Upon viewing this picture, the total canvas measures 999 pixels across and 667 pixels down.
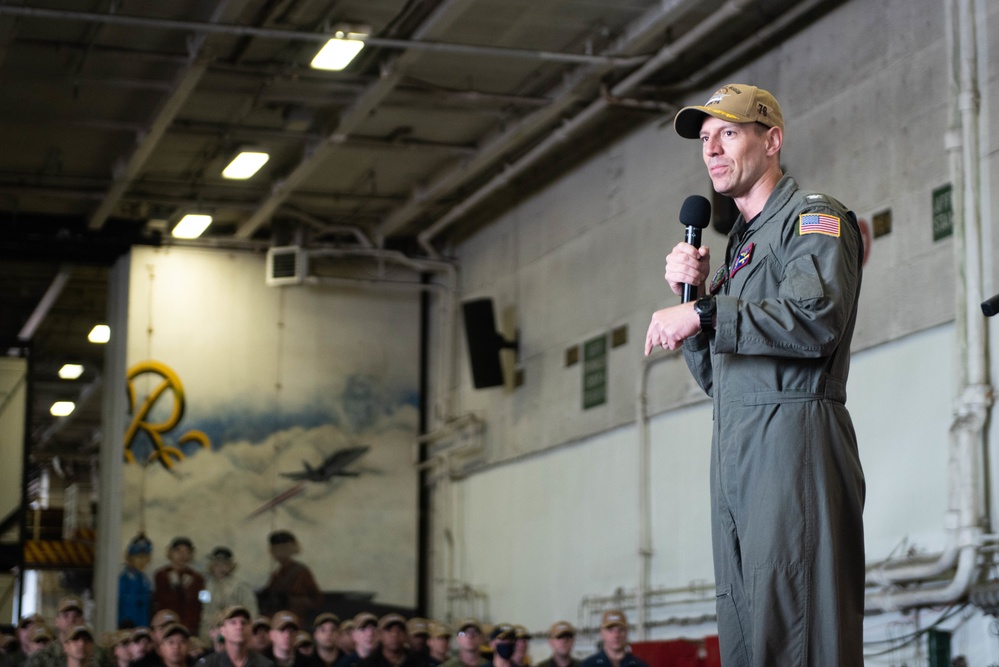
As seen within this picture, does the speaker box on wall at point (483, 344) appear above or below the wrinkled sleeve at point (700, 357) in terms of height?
above

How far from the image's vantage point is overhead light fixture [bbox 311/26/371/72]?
981cm

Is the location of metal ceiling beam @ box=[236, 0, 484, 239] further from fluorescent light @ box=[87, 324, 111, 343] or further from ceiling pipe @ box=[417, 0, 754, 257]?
fluorescent light @ box=[87, 324, 111, 343]

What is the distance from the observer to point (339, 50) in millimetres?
10125

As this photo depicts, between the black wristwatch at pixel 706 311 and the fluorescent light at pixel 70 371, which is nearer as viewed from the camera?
the black wristwatch at pixel 706 311

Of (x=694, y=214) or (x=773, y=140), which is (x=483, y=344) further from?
(x=773, y=140)

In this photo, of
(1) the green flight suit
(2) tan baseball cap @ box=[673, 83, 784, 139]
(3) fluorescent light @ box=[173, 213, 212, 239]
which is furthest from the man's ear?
(3) fluorescent light @ box=[173, 213, 212, 239]

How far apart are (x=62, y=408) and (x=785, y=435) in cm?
2105

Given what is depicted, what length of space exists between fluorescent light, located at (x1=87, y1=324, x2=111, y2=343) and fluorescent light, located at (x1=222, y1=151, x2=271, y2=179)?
2.66 metres

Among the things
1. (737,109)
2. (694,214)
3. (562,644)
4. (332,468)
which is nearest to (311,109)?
(332,468)

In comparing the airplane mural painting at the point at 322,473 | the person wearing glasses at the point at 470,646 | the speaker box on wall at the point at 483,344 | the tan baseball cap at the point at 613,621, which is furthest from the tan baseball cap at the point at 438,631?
the airplane mural painting at the point at 322,473

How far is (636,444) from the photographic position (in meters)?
11.2

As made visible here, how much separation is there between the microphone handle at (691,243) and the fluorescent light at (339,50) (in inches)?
286

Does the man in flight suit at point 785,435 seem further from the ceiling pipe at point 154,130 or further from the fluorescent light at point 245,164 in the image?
the fluorescent light at point 245,164

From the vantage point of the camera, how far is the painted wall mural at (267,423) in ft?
47.7
